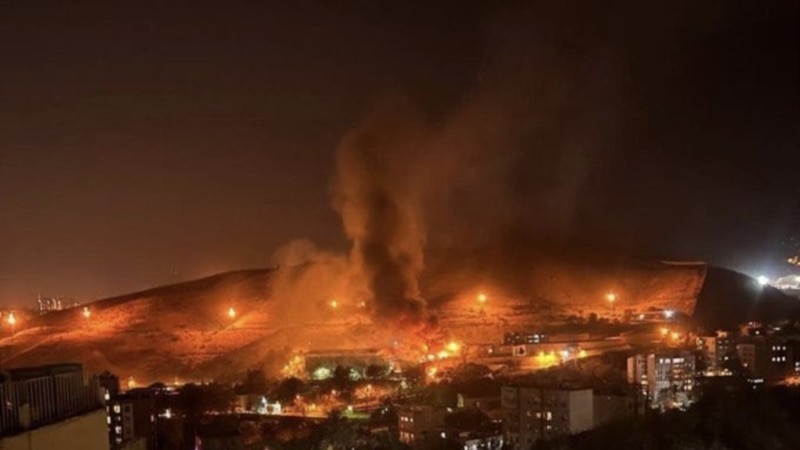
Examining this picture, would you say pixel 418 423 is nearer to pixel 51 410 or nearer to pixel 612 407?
pixel 612 407

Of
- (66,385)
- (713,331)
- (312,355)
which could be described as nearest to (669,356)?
(713,331)

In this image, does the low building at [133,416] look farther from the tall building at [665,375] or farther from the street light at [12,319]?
the street light at [12,319]

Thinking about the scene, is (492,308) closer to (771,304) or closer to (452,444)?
(771,304)

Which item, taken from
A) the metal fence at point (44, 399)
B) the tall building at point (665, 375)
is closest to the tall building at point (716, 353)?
the tall building at point (665, 375)

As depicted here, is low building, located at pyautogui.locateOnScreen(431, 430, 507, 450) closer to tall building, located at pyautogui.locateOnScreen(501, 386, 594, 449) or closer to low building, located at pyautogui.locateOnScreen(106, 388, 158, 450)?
tall building, located at pyautogui.locateOnScreen(501, 386, 594, 449)

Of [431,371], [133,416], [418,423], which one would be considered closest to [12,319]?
[431,371]

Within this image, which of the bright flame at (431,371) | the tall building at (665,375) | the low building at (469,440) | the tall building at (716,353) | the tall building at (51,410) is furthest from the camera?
the bright flame at (431,371)
